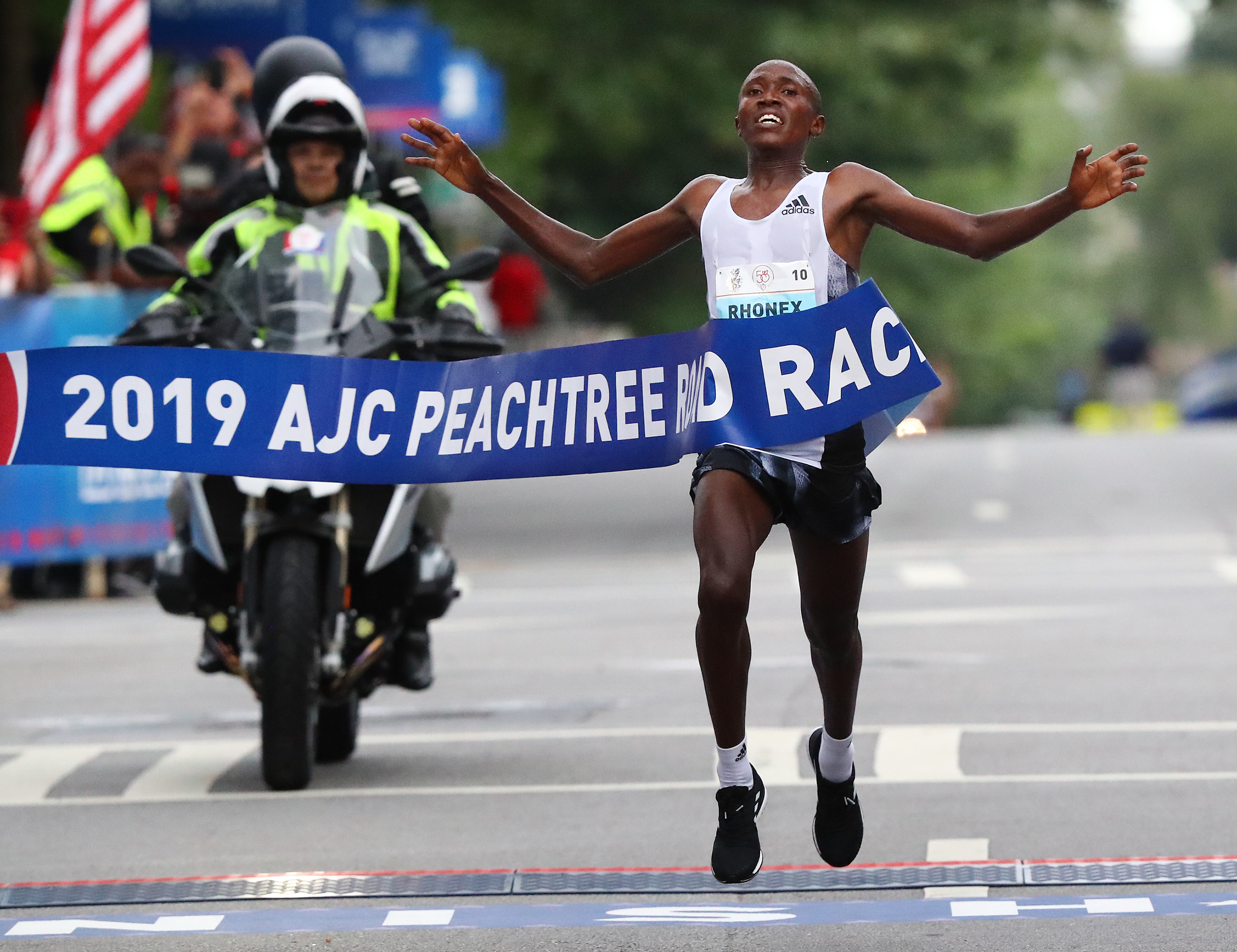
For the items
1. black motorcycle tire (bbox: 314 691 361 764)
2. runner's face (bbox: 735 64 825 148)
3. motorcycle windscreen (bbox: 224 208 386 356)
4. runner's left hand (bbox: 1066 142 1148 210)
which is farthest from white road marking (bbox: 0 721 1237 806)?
runner's left hand (bbox: 1066 142 1148 210)

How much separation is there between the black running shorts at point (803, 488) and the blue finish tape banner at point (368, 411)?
0.38 feet

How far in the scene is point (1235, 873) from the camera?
7113mm

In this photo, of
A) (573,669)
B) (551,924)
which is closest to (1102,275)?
(573,669)

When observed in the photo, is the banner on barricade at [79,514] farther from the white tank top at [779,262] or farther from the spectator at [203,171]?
→ the white tank top at [779,262]

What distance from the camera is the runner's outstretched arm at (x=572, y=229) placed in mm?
6766

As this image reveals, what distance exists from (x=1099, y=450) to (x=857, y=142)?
17.0 ft

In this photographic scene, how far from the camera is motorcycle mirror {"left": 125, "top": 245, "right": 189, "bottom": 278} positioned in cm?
904

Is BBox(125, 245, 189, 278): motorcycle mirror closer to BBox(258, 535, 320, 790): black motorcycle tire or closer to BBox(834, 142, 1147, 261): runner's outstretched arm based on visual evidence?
BBox(258, 535, 320, 790): black motorcycle tire

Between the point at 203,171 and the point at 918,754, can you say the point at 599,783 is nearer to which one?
the point at 918,754

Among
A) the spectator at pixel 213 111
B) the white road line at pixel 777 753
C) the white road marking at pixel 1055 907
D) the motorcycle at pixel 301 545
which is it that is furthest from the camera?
the spectator at pixel 213 111

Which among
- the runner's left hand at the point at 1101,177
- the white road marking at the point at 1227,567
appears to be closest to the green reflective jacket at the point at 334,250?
the runner's left hand at the point at 1101,177

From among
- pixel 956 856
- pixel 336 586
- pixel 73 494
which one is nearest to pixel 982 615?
pixel 73 494

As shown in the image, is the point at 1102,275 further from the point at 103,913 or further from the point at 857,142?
the point at 103,913

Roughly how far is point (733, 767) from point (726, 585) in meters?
0.47
